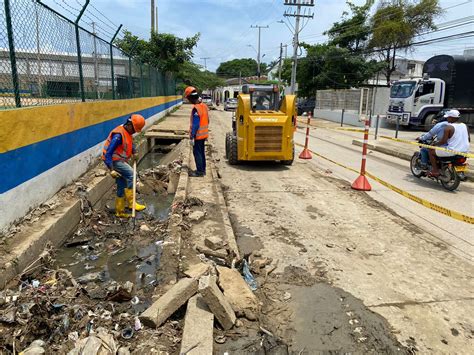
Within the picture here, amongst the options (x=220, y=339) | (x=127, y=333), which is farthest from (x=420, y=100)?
(x=127, y=333)

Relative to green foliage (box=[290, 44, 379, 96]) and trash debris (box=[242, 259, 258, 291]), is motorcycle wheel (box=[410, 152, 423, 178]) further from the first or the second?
green foliage (box=[290, 44, 379, 96])

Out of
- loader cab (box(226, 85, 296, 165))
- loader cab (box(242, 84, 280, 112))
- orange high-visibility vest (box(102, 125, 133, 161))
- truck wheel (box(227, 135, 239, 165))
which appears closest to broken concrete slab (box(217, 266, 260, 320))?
orange high-visibility vest (box(102, 125, 133, 161))

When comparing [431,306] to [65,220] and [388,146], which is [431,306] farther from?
[388,146]

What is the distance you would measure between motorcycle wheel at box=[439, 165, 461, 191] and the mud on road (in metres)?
2.33

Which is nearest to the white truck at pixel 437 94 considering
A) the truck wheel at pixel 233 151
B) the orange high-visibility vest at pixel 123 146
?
the truck wheel at pixel 233 151

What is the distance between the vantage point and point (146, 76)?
58.1 feet

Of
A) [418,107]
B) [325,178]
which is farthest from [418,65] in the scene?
[325,178]

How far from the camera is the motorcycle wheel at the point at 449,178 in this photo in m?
7.82

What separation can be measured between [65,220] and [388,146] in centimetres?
1265

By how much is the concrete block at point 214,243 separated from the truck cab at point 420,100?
18132mm

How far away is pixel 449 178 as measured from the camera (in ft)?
26.0

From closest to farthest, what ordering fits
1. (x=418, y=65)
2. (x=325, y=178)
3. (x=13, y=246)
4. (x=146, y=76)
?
1. (x=13, y=246)
2. (x=325, y=178)
3. (x=146, y=76)
4. (x=418, y=65)

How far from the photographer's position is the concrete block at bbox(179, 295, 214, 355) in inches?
105

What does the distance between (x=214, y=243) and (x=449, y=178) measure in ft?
19.7
